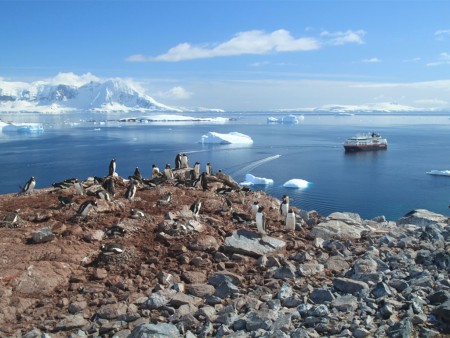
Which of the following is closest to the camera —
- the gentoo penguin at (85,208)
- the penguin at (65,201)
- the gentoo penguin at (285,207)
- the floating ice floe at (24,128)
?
the gentoo penguin at (85,208)

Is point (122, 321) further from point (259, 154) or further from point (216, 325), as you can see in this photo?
point (259, 154)

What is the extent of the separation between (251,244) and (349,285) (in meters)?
2.49

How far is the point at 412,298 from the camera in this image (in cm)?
764

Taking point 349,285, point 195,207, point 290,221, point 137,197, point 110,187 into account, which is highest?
point 110,187

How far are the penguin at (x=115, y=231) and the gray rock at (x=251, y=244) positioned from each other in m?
2.34

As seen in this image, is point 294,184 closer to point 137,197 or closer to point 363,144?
point 137,197

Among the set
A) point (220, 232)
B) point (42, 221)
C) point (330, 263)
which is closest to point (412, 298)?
point (330, 263)

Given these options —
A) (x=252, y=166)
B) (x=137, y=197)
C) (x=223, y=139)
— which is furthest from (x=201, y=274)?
(x=223, y=139)

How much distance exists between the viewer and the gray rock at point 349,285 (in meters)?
8.23

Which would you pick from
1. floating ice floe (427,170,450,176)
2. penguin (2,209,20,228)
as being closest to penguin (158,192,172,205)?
penguin (2,209,20,228)

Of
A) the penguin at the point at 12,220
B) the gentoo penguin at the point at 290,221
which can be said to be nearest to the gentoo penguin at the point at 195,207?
the gentoo penguin at the point at 290,221

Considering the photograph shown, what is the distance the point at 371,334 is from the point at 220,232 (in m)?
4.69

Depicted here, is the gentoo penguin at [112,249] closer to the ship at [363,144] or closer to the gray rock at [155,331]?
the gray rock at [155,331]

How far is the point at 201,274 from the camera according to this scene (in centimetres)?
877
